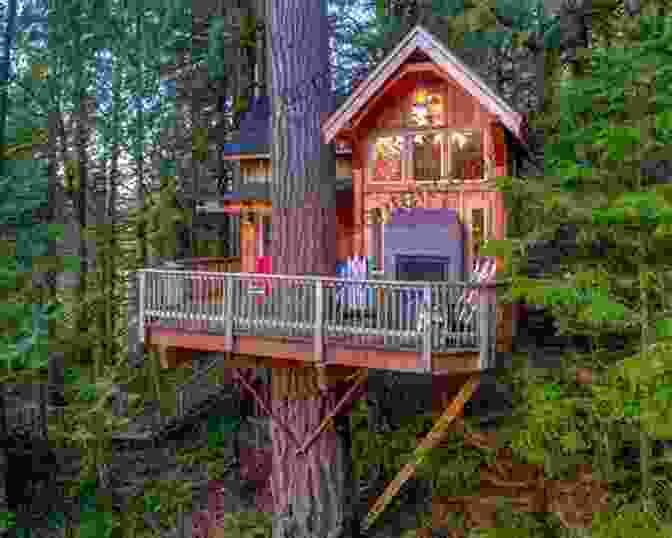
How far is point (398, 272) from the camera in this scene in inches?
353

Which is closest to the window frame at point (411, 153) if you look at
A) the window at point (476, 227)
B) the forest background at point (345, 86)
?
the window at point (476, 227)

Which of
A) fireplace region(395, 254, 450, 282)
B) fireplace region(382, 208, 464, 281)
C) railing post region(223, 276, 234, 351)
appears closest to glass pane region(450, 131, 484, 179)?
fireplace region(382, 208, 464, 281)

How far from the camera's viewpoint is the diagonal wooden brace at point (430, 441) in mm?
7637

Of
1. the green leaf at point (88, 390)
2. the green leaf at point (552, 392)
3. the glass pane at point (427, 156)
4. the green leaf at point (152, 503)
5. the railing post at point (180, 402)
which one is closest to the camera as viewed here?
the green leaf at point (552, 392)

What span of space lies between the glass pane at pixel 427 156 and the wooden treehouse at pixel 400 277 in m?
0.02

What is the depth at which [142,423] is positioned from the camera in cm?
1416

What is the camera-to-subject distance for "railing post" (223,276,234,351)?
7.88 metres

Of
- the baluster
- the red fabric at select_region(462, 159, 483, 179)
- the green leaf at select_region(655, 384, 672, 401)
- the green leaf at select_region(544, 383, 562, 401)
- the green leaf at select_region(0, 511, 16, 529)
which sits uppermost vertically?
the red fabric at select_region(462, 159, 483, 179)

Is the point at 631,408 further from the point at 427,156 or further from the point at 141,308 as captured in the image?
the point at 141,308

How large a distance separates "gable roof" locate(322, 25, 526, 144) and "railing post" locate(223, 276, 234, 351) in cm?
286

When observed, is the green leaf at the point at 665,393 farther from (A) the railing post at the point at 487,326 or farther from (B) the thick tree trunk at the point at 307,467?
(B) the thick tree trunk at the point at 307,467

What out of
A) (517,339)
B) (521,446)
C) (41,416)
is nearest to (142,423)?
(41,416)

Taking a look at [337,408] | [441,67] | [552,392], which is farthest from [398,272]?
[552,392]

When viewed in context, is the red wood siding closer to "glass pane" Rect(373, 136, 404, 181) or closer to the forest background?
"glass pane" Rect(373, 136, 404, 181)
